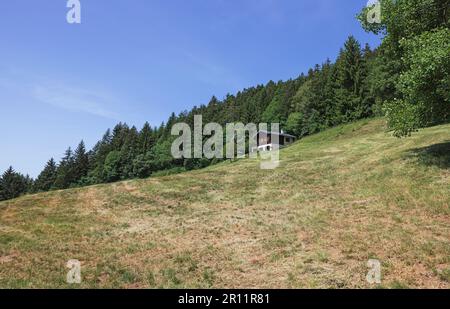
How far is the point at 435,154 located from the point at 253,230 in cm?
1863

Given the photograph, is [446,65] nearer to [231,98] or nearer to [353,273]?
[353,273]

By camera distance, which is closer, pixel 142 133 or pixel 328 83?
pixel 328 83

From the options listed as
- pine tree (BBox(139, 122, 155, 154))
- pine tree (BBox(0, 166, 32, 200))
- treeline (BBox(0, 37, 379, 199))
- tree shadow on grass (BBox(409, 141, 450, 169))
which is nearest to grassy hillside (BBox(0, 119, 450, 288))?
tree shadow on grass (BBox(409, 141, 450, 169))

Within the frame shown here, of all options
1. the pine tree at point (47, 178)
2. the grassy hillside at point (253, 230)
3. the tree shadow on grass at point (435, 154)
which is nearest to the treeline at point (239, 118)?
the pine tree at point (47, 178)

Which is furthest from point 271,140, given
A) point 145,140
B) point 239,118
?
point 145,140

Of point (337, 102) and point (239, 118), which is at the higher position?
point (239, 118)

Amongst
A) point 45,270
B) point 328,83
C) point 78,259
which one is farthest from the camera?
point 328,83

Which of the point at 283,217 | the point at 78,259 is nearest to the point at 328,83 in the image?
the point at 283,217

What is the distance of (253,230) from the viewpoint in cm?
2495

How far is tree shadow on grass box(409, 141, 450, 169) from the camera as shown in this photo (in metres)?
31.4

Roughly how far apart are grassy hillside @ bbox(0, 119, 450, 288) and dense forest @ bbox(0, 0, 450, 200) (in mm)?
5603

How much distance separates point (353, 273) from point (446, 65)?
15783 mm

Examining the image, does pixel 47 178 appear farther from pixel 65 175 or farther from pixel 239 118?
pixel 239 118

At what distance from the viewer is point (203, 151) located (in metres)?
138
